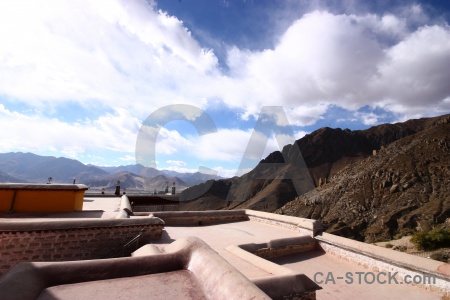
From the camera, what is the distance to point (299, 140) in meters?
102

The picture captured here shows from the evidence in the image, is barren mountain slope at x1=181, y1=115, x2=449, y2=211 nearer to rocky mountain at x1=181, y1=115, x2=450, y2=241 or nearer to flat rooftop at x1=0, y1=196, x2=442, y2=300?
rocky mountain at x1=181, y1=115, x2=450, y2=241

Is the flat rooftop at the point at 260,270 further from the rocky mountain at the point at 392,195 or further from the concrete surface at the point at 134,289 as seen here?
the rocky mountain at the point at 392,195

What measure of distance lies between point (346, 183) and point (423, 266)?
49.6 m

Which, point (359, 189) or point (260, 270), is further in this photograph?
point (359, 189)

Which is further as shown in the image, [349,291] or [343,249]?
[343,249]

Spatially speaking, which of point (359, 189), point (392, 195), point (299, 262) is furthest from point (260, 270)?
point (359, 189)

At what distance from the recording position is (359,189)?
156ft

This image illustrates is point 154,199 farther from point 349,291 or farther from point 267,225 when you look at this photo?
point 349,291

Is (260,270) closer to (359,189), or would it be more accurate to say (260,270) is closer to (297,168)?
(359,189)

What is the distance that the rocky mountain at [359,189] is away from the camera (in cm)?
3800

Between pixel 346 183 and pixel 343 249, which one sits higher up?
pixel 346 183

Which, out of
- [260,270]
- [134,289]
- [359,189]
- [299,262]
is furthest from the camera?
[359,189]

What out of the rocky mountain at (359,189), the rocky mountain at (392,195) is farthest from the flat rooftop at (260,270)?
the rocky mountain at (359,189)

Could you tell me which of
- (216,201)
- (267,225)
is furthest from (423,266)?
(216,201)
